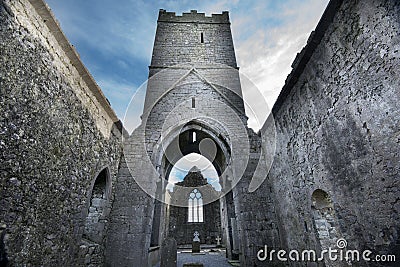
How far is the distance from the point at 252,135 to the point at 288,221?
295 cm

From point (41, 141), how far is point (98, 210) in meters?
2.90

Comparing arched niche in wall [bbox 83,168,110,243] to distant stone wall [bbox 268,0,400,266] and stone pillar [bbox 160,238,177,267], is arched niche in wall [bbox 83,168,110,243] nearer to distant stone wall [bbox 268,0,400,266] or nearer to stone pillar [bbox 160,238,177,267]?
stone pillar [bbox 160,238,177,267]

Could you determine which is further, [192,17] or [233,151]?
[192,17]

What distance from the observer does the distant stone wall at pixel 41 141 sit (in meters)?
2.62

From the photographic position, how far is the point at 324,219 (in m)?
4.01

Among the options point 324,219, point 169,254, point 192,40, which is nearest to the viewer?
point 324,219

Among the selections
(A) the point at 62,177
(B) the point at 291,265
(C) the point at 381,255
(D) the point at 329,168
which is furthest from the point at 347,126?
(A) the point at 62,177

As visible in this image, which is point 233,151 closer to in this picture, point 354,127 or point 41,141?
point 354,127

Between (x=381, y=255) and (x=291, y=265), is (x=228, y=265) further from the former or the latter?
(x=381, y=255)

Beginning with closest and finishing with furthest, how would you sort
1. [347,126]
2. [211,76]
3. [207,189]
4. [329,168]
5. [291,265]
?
[347,126] → [329,168] → [291,265] → [211,76] → [207,189]

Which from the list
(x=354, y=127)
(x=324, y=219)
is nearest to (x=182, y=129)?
(x=324, y=219)

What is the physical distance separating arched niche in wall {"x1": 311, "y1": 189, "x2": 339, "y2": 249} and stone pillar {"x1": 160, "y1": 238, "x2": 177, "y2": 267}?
3587 mm

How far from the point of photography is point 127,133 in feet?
23.1

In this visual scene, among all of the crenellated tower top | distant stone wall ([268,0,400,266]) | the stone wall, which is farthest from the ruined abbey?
the crenellated tower top
